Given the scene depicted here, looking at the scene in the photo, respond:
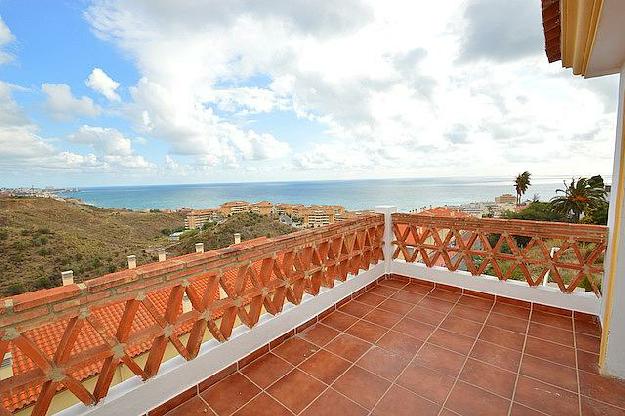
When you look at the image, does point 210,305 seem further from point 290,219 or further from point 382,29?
Result: point 290,219

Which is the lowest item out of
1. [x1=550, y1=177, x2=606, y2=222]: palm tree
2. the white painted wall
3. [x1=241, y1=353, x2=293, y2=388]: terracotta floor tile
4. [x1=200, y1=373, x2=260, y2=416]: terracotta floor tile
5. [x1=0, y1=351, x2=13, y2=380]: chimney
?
[x1=0, y1=351, x2=13, y2=380]: chimney

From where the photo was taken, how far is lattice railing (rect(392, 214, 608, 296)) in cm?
304

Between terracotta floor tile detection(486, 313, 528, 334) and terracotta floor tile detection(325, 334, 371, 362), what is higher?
terracotta floor tile detection(325, 334, 371, 362)

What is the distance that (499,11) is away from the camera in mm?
4242

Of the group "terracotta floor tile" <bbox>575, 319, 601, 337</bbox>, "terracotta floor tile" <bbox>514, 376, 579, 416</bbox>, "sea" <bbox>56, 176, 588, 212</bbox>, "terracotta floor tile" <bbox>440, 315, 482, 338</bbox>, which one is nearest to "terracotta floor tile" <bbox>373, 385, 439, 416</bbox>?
"terracotta floor tile" <bbox>514, 376, 579, 416</bbox>

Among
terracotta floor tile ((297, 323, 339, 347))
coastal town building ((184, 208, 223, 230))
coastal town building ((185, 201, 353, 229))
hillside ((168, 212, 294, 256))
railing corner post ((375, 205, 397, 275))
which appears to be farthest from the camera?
coastal town building ((184, 208, 223, 230))

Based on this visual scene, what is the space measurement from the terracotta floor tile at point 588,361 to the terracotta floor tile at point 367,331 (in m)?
1.59

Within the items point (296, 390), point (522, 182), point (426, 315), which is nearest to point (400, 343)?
point (426, 315)

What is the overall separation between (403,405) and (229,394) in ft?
4.15

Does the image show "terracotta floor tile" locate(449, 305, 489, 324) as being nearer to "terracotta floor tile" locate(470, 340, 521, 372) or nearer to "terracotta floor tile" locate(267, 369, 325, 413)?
"terracotta floor tile" locate(470, 340, 521, 372)

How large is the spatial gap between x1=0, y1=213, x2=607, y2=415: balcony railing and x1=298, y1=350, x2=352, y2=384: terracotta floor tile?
1.84 ft

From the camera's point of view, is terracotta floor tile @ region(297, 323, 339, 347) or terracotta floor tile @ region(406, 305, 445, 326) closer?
terracotta floor tile @ region(297, 323, 339, 347)

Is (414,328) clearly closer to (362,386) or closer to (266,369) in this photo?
(362,386)

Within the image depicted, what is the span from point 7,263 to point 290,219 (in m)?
29.7
